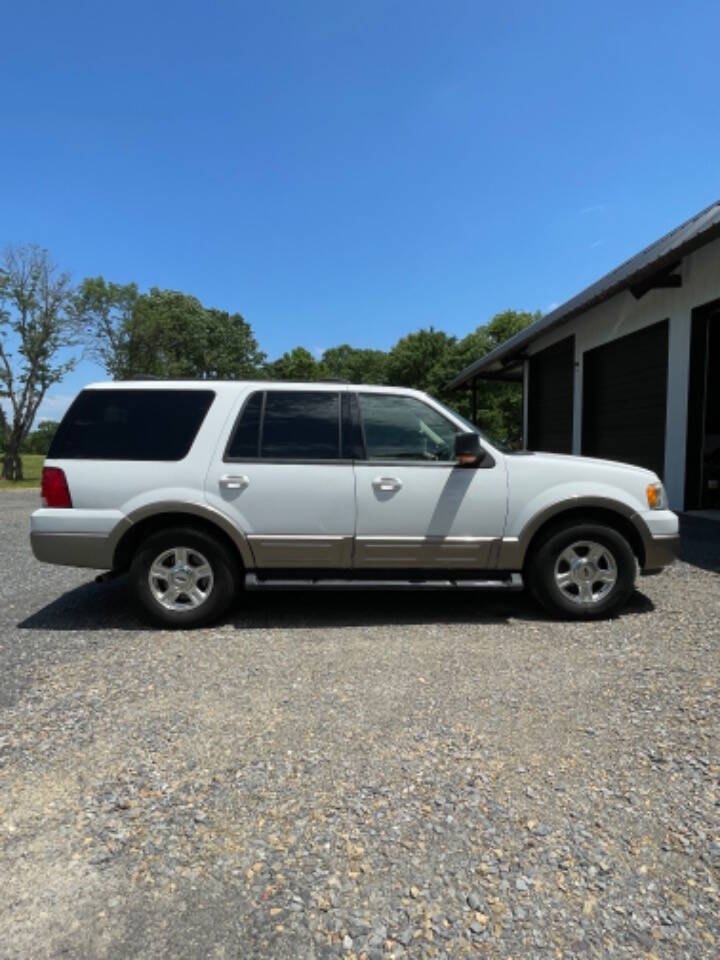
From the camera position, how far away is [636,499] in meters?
4.56

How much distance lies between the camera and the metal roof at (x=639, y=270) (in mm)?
7894

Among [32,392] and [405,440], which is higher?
[32,392]

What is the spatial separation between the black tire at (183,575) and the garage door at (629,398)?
28.8 ft

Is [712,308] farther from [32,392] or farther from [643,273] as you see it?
[32,392]

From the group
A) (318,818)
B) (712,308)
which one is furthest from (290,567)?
(712,308)

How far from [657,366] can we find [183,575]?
9.55 meters

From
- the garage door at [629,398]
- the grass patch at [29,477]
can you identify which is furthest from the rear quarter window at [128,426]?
the grass patch at [29,477]

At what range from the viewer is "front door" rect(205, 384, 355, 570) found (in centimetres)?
441

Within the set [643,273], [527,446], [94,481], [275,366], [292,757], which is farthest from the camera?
[275,366]

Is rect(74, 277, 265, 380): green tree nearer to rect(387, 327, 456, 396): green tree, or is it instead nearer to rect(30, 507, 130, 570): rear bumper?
rect(30, 507, 130, 570): rear bumper

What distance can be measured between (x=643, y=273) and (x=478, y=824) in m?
9.06

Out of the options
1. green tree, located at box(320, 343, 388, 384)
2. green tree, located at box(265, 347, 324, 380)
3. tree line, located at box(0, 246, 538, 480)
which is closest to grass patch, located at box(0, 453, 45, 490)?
tree line, located at box(0, 246, 538, 480)

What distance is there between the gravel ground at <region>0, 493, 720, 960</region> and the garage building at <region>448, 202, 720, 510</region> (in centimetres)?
621

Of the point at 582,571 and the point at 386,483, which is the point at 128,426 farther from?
the point at 582,571
